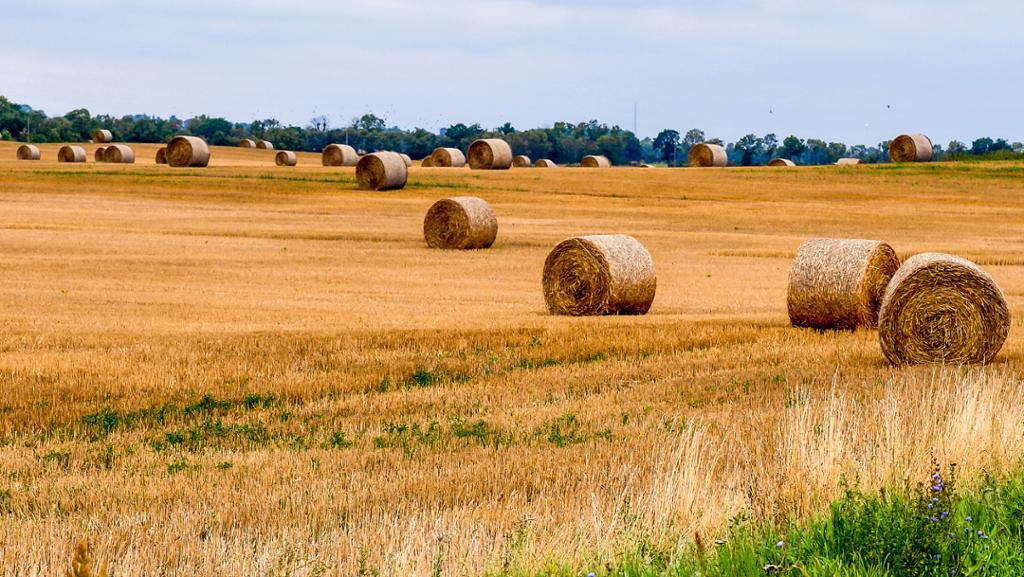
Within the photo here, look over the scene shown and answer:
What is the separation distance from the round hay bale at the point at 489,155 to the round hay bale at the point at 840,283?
170 feet

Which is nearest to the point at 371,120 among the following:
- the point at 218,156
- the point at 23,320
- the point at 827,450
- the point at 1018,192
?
the point at 218,156

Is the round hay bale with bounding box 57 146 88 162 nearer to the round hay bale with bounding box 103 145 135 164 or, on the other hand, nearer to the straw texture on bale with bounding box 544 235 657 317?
the round hay bale with bounding box 103 145 135 164

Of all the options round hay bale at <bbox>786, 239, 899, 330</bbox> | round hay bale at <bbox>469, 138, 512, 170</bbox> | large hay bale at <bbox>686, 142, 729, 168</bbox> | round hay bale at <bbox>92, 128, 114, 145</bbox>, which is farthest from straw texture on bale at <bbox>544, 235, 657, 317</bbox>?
round hay bale at <bbox>92, 128, 114, 145</bbox>

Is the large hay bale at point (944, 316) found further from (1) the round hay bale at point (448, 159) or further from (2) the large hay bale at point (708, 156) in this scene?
(2) the large hay bale at point (708, 156)

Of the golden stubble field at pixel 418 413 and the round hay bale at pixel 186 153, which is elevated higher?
the round hay bale at pixel 186 153

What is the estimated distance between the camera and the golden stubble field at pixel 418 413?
7.53 m

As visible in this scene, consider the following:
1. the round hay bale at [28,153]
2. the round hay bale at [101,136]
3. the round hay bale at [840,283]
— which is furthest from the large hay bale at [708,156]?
the round hay bale at [840,283]

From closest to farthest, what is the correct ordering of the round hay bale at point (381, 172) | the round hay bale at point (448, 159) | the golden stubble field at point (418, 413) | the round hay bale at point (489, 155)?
the golden stubble field at point (418, 413)
the round hay bale at point (381, 172)
the round hay bale at point (489, 155)
the round hay bale at point (448, 159)

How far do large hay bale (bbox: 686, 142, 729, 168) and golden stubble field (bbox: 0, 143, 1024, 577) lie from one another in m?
49.0

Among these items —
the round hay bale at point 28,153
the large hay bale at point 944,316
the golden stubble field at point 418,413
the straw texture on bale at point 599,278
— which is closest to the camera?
the golden stubble field at point 418,413

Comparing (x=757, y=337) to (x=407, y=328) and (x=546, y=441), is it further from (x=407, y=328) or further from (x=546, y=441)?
(x=546, y=441)

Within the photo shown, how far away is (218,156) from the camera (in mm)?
101562

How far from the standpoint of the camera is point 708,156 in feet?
264

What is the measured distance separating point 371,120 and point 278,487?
556ft
